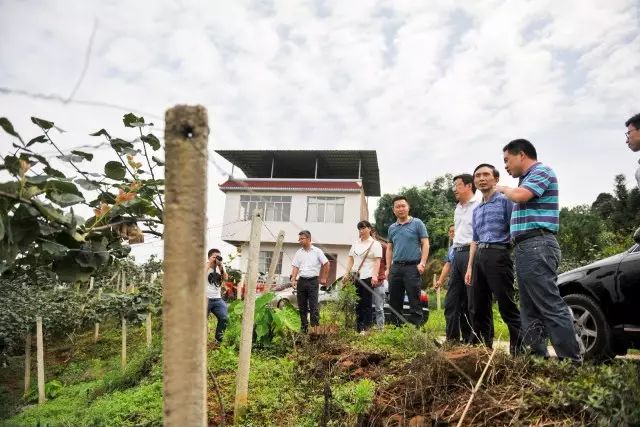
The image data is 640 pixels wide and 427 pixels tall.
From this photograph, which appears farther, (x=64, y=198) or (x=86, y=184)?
(x=86, y=184)

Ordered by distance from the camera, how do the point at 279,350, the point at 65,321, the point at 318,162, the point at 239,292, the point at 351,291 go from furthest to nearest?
the point at 318,162, the point at 65,321, the point at 239,292, the point at 351,291, the point at 279,350

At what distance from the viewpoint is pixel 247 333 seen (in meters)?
3.54

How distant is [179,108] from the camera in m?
0.96

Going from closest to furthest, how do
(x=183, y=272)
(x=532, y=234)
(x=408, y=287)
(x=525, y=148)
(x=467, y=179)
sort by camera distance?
(x=183, y=272)
(x=532, y=234)
(x=525, y=148)
(x=467, y=179)
(x=408, y=287)

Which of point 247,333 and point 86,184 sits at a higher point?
point 86,184

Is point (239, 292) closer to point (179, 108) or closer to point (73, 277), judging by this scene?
point (73, 277)

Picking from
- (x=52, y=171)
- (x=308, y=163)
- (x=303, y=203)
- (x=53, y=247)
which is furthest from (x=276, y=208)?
(x=53, y=247)

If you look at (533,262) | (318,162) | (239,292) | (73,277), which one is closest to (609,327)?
(533,262)

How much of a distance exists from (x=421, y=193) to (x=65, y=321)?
25.3m

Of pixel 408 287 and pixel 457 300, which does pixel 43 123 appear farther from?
pixel 408 287

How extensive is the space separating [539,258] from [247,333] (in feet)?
7.28

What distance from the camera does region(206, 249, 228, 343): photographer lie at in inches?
256

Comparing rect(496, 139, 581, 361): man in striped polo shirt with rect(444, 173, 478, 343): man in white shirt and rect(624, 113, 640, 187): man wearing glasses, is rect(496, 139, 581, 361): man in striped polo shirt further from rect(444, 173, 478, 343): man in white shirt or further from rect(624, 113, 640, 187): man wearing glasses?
rect(444, 173, 478, 343): man in white shirt

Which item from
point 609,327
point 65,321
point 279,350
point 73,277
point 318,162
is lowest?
point 65,321
